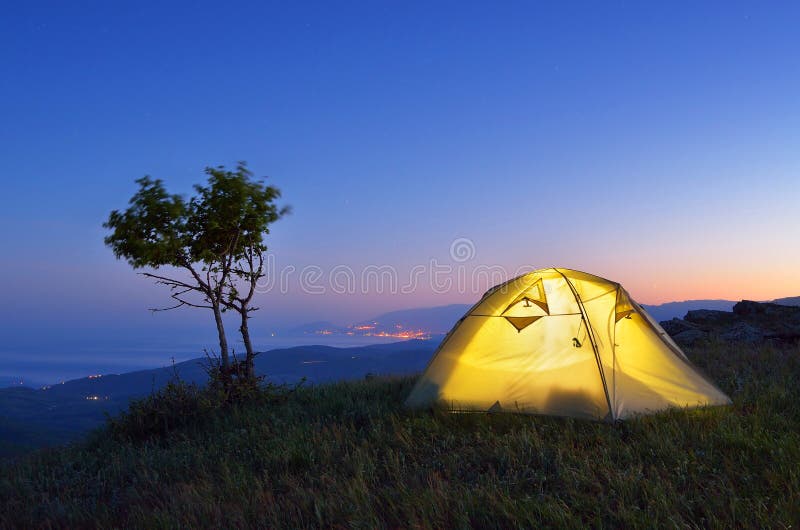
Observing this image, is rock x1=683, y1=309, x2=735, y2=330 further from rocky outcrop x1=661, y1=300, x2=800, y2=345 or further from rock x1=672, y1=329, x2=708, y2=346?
rock x1=672, y1=329, x2=708, y2=346

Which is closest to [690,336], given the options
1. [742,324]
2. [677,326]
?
[677,326]

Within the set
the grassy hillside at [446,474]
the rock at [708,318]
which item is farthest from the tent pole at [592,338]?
the rock at [708,318]

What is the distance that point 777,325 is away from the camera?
1841 centimetres

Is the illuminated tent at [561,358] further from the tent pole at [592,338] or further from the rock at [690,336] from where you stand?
the rock at [690,336]

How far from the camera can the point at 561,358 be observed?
9.35 meters

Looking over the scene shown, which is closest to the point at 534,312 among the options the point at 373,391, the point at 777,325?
the point at 373,391

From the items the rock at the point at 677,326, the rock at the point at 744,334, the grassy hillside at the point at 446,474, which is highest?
the rock at the point at 677,326

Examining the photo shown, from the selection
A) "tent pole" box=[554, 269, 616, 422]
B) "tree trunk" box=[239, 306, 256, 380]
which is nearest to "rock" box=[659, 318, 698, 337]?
"tent pole" box=[554, 269, 616, 422]

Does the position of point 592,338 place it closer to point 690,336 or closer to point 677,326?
point 690,336

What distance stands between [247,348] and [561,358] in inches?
341

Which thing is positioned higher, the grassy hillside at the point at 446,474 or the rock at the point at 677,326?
the rock at the point at 677,326

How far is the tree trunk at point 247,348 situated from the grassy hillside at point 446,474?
339 cm

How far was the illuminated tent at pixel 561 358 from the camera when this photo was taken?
8961 mm

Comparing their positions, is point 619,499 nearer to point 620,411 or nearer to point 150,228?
point 620,411
